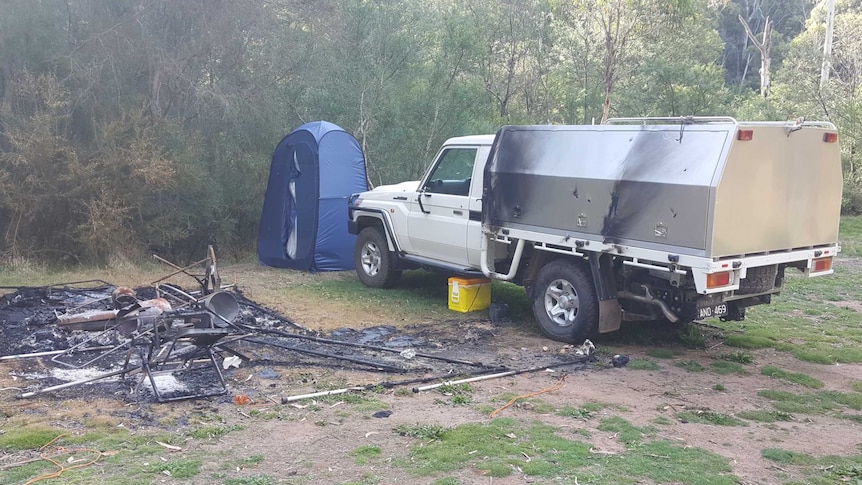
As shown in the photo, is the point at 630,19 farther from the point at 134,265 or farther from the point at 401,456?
the point at 401,456

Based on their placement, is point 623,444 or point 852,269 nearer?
point 623,444

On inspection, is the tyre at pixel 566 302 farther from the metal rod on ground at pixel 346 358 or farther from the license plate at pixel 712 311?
the metal rod on ground at pixel 346 358

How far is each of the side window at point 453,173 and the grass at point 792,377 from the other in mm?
3975

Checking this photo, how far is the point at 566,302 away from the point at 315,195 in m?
5.45

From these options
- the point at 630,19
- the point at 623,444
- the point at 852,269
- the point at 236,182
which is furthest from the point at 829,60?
the point at 623,444

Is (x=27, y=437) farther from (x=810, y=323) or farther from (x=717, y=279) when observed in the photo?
(x=810, y=323)

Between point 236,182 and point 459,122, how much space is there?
510 cm

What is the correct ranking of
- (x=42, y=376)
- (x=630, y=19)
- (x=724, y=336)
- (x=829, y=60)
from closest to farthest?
(x=42, y=376) < (x=724, y=336) < (x=630, y=19) < (x=829, y=60)

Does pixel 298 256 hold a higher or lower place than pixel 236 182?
lower

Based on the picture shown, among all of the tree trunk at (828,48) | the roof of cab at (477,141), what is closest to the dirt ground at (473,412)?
the roof of cab at (477,141)

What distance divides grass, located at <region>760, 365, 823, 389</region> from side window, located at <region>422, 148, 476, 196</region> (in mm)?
3975

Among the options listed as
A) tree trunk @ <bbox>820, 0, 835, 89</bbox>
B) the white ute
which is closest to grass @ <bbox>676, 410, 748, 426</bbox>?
the white ute

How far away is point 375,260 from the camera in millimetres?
11211

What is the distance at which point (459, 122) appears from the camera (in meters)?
16.9
